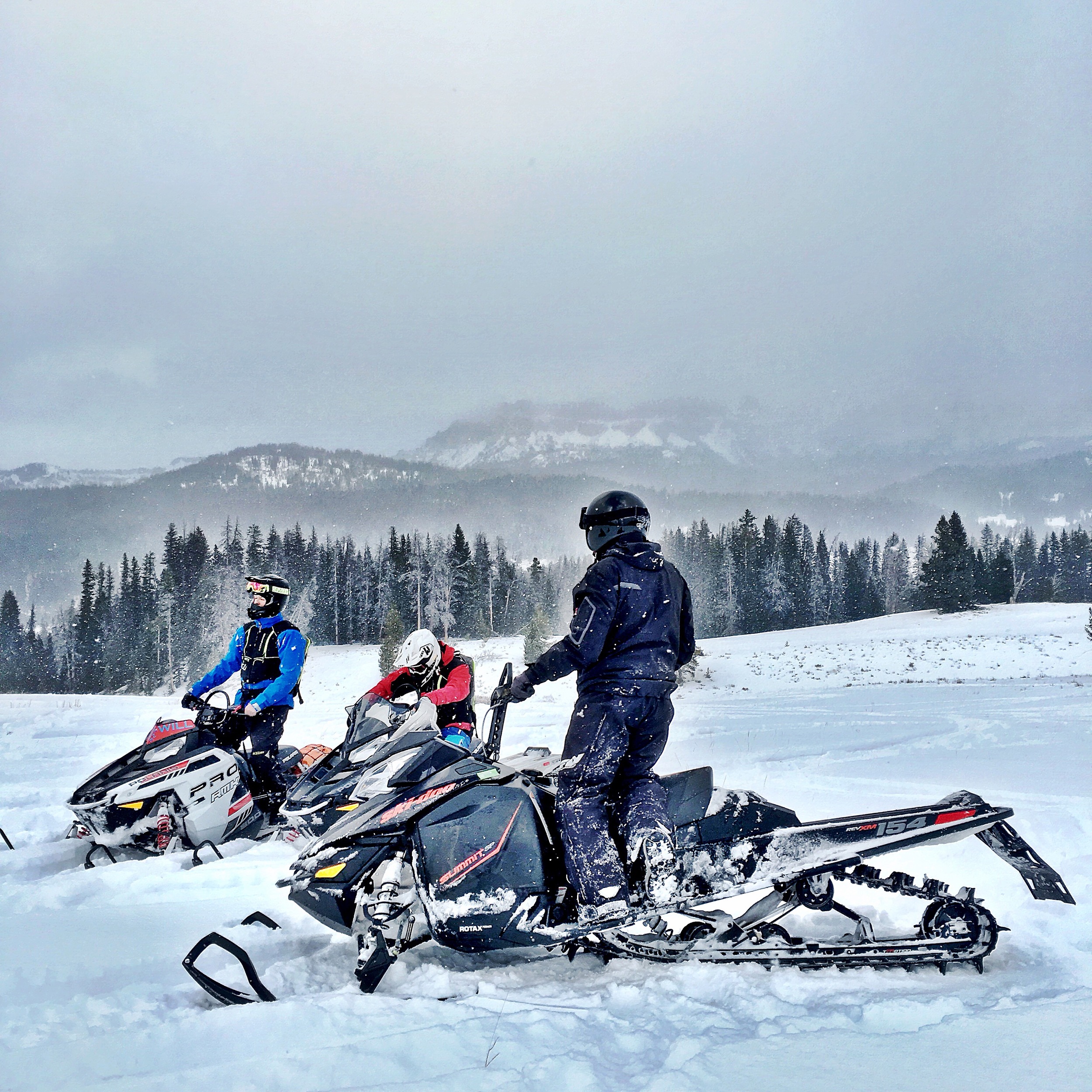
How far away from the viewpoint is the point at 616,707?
3205mm

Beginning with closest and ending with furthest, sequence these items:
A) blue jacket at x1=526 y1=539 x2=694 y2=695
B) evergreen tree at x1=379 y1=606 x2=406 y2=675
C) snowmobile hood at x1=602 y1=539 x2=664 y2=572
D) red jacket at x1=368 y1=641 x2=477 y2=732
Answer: blue jacket at x1=526 y1=539 x2=694 y2=695, snowmobile hood at x1=602 y1=539 x2=664 y2=572, red jacket at x1=368 y1=641 x2=477 y2=732, evergreen tree at x1=379 y1=606 x2=406 y2=675

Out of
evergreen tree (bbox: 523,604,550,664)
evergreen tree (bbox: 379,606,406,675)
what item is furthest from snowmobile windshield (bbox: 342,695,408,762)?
evergreen tree (bbox: 379,606,406,675)

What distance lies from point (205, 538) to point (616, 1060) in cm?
5521

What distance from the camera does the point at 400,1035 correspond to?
241 cm

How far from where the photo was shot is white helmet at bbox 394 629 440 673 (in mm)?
5289

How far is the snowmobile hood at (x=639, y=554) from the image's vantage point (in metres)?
3.37

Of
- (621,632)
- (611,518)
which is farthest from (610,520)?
(621,632)

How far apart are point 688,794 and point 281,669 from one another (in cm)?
375

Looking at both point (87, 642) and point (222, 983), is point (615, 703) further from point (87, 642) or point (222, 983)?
point (87, 642)

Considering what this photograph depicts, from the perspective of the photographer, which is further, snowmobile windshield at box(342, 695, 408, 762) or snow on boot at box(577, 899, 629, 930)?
snowmobile windshield at box(342, 695, 408, 762)

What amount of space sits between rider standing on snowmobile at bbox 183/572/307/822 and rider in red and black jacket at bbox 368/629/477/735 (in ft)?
2.67

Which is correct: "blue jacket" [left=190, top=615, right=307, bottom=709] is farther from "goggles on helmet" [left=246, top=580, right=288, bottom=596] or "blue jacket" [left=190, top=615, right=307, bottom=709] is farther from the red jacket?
the red jacket

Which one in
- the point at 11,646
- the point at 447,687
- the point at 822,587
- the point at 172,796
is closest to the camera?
the point at 172,796

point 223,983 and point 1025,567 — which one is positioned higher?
point 1025,567
